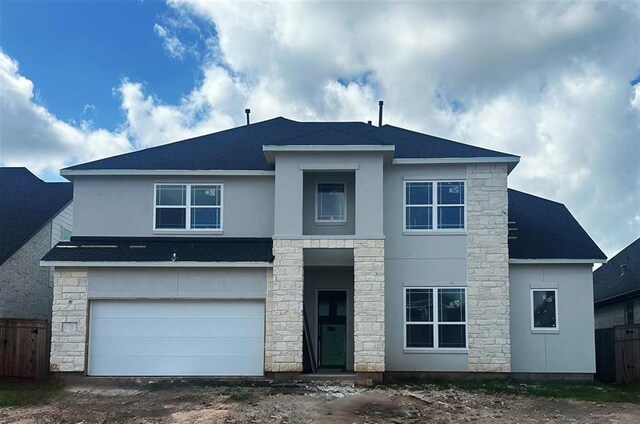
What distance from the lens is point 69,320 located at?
17.6 m

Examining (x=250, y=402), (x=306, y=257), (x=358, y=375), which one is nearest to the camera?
(x=250, y=402)

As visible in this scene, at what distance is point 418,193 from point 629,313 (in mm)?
9936

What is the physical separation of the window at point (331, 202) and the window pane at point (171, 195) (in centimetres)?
366

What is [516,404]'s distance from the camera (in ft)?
48.3

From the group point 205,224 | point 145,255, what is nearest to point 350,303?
point 205,224

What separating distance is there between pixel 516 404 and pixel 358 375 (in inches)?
154

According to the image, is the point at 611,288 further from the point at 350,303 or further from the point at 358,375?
the point at 358,375

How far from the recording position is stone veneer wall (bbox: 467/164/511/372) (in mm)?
17906

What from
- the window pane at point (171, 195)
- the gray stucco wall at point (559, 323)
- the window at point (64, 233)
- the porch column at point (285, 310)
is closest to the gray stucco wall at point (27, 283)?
the window at point (64, 233)

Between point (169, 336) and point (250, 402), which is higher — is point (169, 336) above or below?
above

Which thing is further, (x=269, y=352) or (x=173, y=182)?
(x=173, y=182)

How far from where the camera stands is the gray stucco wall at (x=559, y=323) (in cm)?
1848

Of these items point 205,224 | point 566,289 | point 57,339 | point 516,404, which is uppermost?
point 205,224

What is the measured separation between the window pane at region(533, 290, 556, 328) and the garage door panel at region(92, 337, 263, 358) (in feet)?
24.2
